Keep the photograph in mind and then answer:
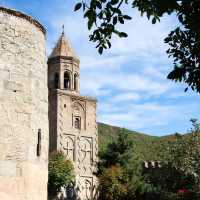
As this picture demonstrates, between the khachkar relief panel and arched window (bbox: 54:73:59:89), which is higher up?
arched window (bbox: 54:73:59:89)

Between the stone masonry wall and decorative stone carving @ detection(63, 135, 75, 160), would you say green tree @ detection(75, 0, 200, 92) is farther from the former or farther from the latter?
decorative stone carving @ detection(63, 135, 75, 160)

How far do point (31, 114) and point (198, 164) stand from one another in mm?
13340

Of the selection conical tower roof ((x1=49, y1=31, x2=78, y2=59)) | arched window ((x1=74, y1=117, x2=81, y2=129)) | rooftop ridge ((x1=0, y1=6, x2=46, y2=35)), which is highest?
conical tower roof ((x1=49, y1=31, x2=78, y2=59))

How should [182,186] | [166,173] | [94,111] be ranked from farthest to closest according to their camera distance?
1. [94,111]
2. [166,173]
3. [182,186]

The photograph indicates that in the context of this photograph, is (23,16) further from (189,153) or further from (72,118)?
(72,118)

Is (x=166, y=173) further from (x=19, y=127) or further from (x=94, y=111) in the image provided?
(x=19, y=127)

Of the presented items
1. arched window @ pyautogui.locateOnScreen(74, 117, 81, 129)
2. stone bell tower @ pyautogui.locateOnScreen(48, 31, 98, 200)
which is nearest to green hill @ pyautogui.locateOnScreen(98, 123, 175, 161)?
stone bell tower @ pyautogui.locateOnScreen(48, 31, 98, 200)

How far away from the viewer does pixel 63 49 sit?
33.2 m

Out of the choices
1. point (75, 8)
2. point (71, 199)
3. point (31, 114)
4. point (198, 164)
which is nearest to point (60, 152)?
point (71, 199)

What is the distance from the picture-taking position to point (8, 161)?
10844 millimetres

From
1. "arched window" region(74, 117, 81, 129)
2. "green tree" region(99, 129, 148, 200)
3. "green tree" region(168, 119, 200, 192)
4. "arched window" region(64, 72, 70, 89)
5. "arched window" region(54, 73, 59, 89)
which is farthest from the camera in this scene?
"arched window" region(64, 72, 70, 89)

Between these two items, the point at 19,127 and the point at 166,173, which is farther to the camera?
the point at 166,173

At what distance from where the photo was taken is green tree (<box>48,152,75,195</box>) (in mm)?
26406

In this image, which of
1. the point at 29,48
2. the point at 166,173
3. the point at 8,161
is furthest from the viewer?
the point at 166,173
